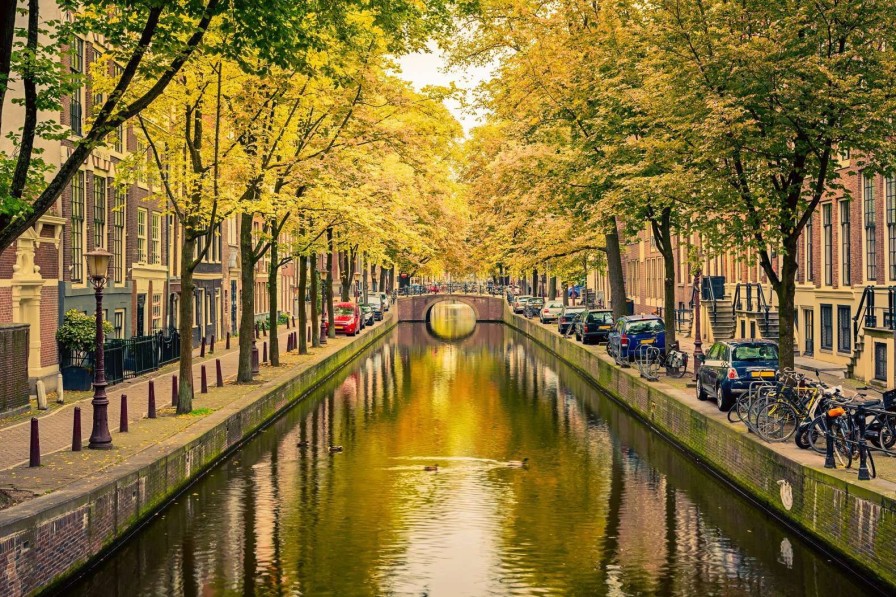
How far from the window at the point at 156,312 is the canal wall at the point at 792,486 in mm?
21586

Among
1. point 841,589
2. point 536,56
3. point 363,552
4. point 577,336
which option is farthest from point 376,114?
point 577,336

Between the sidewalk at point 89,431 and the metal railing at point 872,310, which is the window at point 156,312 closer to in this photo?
the sidewalk at point 89,431

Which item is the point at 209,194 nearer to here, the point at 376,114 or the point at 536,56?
the point at 376,114

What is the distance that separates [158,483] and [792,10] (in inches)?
584

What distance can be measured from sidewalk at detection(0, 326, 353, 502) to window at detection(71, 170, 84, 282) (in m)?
3.81

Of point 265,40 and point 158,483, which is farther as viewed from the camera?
point 158,483

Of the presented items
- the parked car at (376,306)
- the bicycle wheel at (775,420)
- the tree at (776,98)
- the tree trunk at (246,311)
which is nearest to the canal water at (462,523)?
the bicycle wheel at (775,420)

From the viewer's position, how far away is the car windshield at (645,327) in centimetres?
3853

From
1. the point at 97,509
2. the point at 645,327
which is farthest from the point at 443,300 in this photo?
the point at 97,509

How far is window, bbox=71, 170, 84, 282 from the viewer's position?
3312 cm

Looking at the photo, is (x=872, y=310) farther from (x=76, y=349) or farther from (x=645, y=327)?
(x=76, y=349)

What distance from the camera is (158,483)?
17.9 metres

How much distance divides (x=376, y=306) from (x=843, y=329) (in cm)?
5256

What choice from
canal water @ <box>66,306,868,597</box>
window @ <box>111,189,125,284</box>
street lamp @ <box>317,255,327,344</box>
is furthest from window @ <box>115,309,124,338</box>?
street lamp @ <box>317,255,327,344</box>
